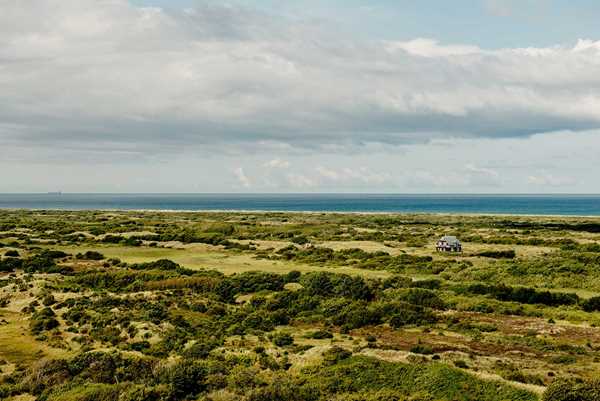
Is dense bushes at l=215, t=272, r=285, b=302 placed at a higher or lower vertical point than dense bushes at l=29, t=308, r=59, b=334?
higher

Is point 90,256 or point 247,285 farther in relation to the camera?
point 90,256

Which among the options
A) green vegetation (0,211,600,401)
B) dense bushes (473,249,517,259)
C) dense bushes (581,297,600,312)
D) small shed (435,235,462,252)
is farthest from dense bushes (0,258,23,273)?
dense bushes (581,297,600,312)

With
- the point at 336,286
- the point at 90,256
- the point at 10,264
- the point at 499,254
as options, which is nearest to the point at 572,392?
the point at 336,286

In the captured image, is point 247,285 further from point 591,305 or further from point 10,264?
point 10,264

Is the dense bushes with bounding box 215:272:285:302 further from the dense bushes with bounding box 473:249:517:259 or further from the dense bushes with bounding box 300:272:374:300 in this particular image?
the dense bushes with bounding box 473:249:517:259

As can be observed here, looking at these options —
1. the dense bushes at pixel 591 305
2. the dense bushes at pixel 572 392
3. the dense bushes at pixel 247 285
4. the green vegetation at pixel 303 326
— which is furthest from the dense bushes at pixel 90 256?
the dense bushes at pixel 572 392

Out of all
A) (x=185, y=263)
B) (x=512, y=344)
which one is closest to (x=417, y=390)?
(x=512, y=344)

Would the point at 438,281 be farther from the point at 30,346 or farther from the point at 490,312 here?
the point at 30,346

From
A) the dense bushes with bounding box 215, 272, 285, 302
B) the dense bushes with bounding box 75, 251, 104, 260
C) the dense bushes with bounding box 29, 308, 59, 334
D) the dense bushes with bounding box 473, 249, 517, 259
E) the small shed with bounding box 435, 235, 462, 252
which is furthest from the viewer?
the small shed with bounding box 435, 235, 462, 252
